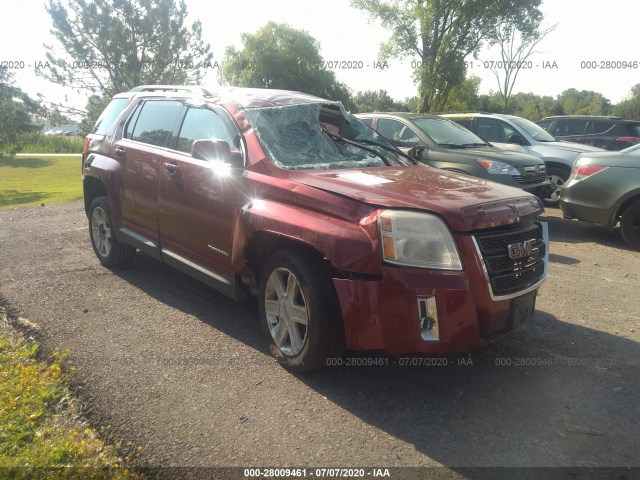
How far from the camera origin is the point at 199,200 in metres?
4.29

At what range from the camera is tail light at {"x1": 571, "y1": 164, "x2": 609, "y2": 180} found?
7512mm

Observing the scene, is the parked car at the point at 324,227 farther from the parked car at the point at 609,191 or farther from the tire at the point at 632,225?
the tire at the point at 632,225

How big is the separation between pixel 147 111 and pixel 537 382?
4.38 metres

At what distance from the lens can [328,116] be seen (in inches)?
184

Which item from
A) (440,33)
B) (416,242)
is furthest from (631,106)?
(416,242)

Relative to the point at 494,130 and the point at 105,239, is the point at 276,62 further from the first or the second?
the point at 105,239

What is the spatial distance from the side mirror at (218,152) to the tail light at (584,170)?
18.5 feet

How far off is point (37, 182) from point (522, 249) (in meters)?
18.4

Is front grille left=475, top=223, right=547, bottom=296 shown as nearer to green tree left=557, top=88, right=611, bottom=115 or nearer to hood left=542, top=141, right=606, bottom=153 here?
hood left=542, top=141, right=606, bottom=153

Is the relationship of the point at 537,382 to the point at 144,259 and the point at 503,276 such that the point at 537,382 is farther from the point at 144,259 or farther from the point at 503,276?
the point at 144,259

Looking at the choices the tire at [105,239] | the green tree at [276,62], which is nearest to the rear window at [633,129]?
the tire at [105,239]

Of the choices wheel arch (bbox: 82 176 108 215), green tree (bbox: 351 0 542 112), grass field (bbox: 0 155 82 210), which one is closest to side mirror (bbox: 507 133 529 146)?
wheel arch (bbox: 82 176 108 215)

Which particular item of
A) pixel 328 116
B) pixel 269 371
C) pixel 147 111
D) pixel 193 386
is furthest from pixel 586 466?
pixel 147 111

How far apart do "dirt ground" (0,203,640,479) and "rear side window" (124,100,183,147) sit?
1509 mm
